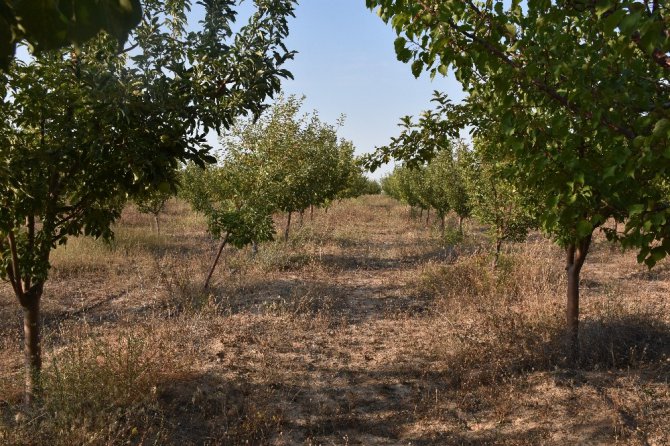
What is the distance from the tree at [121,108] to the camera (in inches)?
121

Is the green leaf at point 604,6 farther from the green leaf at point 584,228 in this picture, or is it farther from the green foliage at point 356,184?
the green foliage at point 356,184

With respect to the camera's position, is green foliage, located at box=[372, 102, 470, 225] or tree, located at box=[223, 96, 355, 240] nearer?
green foliage, located at box=[372, 102, 470, 225]

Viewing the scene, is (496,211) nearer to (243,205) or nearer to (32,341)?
(243,205)

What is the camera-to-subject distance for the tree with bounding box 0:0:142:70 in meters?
0.74

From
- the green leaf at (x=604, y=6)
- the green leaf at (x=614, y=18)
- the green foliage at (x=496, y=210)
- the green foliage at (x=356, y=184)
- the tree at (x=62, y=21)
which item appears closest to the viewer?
the tree at (x=62, y=21)

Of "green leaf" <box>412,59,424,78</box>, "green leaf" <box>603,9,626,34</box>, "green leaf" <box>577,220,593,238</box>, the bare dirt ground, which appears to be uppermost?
"green leaf" <box>412,59,424,78</box>

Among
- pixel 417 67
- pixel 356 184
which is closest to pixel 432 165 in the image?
pixel 356 184

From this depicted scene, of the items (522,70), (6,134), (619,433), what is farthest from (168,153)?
(619,433)

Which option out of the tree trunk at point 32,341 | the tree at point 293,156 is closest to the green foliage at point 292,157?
the tree at point 293,156

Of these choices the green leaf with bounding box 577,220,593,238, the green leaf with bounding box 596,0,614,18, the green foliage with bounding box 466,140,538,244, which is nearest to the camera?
the green leaf with bounding box 596,0,614,18

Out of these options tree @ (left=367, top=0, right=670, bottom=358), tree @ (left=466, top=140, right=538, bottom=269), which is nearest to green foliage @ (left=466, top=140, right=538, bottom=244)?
tree @ (left=466, top=140, right=538, bottom=269)

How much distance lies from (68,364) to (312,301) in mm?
4351

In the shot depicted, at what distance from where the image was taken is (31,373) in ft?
13.3

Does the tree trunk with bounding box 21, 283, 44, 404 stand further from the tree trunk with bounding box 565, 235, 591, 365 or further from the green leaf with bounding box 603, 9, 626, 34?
the tree trunk with bounding box 565, 235, 591, 365
